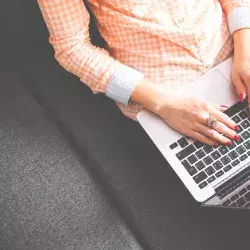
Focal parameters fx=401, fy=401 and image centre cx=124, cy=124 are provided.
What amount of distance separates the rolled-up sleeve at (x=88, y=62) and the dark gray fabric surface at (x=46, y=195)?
0.75ft

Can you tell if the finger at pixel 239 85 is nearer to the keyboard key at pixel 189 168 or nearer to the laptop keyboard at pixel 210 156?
the laptop keyboard at pixel 210 156

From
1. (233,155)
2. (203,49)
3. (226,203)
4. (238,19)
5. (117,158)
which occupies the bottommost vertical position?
(117,158)

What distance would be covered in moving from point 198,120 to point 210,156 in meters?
0.10

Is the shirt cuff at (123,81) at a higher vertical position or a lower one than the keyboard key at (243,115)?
lower

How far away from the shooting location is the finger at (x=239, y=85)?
106 centimetres

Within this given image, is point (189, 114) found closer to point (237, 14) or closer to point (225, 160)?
point (225, 160)

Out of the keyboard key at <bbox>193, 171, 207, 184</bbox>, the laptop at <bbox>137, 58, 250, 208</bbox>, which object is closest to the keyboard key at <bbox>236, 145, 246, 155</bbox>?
the laptop at <bbox>137, 58, 250, 208</bbox>

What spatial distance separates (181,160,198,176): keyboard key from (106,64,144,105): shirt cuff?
9.7 inches

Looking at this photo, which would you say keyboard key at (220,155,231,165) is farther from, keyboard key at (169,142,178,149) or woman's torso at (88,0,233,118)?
woman's torso at (88,0,233,118)

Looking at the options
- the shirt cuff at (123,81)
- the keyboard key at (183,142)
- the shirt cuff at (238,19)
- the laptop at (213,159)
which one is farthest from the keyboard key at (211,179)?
the shirt cuff at (238,19)

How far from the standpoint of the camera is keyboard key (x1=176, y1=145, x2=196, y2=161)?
1.02 m

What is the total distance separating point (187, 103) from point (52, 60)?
0.50 metres

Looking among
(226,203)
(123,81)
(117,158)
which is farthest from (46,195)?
(226,203)

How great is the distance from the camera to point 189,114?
104 centimetres
